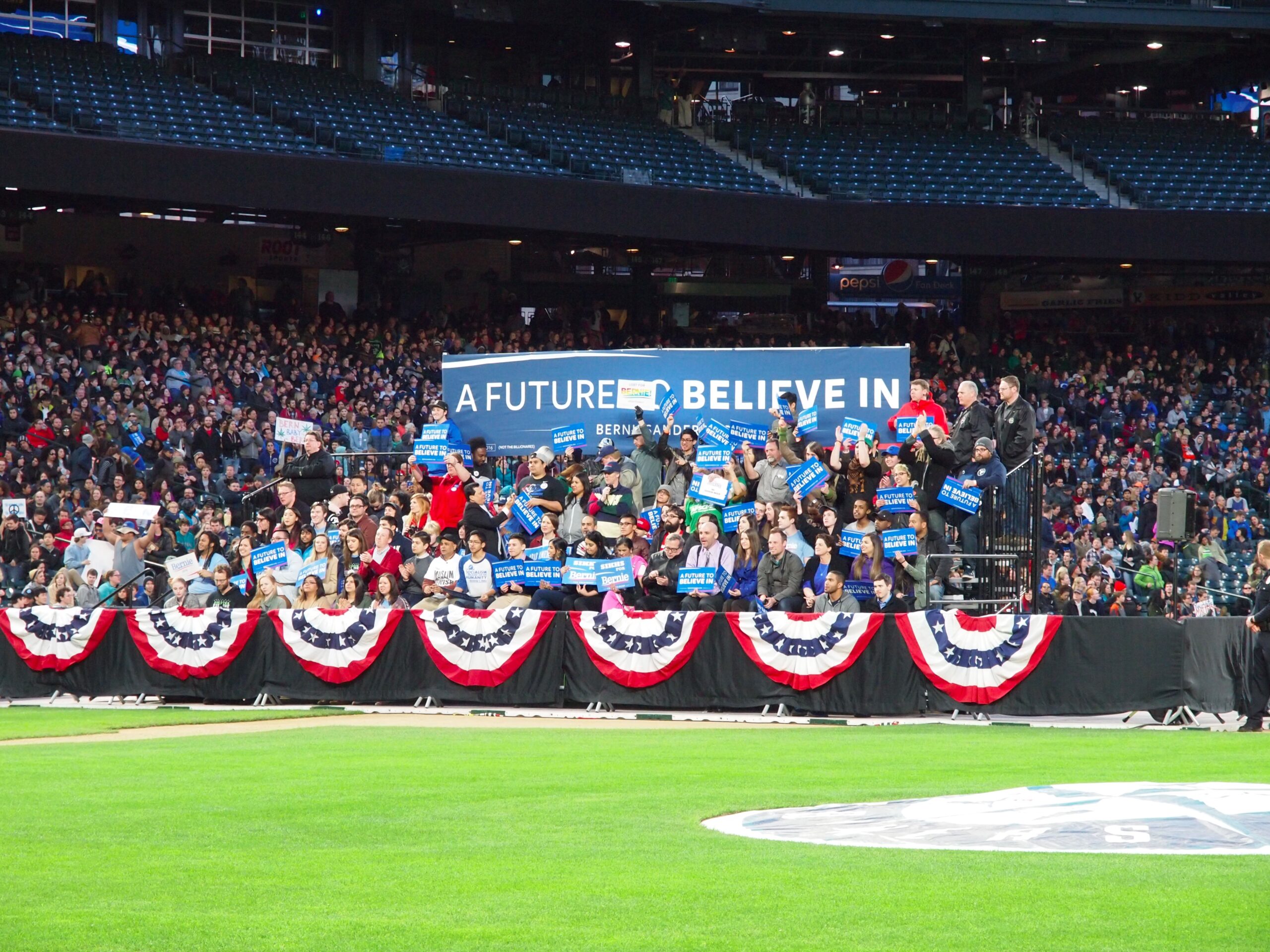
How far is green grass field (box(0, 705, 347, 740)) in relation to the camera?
17.1 m

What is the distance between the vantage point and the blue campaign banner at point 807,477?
19406 millimetres

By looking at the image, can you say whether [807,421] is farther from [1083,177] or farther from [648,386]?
[1083,177]

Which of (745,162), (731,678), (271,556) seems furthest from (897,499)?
(745,162)

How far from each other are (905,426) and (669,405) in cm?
326

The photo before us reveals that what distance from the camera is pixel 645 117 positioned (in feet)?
146

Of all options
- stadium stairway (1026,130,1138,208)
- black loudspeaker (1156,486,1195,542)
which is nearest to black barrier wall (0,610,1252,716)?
black loudspeaker (1156,486,1195,542)

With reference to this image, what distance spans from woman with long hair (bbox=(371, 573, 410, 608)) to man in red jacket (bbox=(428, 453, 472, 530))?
1244 millimetres

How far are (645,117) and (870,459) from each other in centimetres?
2715

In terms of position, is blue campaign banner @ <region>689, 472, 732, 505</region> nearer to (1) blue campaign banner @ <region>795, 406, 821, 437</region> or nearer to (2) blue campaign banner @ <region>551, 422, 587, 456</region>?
(1) blue campaign banner @ <region>795, 406, 821, 437</region>

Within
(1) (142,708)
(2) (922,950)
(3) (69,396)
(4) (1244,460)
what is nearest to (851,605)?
(1) (142,708)

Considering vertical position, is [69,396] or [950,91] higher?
[950,91]

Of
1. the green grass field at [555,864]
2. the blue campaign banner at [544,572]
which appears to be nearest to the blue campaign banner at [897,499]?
the blue campaign banner at [544,572]

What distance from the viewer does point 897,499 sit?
18.4 metres

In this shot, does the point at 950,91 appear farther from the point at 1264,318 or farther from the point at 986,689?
the point at 986,689
